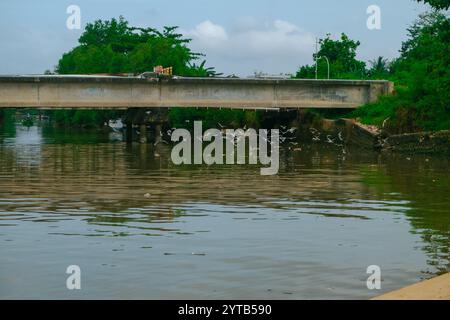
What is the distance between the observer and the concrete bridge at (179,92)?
208 feet

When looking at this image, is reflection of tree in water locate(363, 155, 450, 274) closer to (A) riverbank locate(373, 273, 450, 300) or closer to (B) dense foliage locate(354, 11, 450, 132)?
(A) riverbank locate(373, 273, 450, 300)

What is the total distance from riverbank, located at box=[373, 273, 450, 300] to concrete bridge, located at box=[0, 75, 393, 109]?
53.3 m

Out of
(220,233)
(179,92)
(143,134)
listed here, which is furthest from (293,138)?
(220,233)

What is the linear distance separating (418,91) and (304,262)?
149 ft

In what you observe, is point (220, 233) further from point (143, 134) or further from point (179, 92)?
point (143, 134)

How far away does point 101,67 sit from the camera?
130m

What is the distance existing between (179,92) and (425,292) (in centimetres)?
5667

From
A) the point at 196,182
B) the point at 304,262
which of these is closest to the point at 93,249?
the point at 304,262

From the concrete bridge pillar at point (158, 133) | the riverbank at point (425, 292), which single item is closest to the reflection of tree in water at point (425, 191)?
the riverbank at point (425, 292)

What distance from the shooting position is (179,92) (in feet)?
222

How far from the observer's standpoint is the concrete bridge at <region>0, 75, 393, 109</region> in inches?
2498

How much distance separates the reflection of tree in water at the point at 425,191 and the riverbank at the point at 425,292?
2.06m

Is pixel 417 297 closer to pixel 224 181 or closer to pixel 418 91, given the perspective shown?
pixel 224 181

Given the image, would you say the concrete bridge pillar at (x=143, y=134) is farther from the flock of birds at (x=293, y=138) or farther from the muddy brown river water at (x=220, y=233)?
the muddy brown river water at (x=220, y=233)
